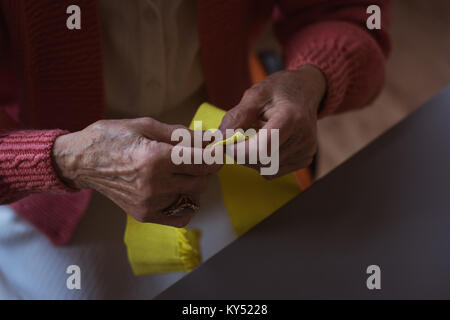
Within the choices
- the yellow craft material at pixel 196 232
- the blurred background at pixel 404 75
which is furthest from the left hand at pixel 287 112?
the blurred background at pixel 404 75

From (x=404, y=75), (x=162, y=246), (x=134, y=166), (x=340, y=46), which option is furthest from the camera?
(x=404, y=75)

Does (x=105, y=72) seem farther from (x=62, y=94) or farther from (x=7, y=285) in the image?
(x=7, y=285)

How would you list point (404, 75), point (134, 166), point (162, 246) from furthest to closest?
point (404, 75), point (162, 246), point (134, 166)

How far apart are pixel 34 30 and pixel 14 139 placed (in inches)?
5.6

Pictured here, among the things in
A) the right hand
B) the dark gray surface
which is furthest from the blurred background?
the right hand

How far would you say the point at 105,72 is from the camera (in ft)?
2.01

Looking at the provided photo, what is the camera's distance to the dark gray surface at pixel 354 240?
1.66 feet

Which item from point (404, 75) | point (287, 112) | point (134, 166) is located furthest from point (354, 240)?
point (404, 75)

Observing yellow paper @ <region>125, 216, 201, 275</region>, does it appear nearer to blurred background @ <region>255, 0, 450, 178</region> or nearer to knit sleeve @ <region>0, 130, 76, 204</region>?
knit sleeve @ <region>0, 130, 76, 204</region>

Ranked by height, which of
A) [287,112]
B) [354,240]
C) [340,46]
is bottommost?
[354,240]

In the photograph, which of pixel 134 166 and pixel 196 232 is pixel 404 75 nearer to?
pixel 196 232

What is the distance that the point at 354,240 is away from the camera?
532mm

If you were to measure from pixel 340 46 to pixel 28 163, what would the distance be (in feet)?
1.51

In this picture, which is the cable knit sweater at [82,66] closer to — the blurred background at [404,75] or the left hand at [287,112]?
the left hand at [287,112]
